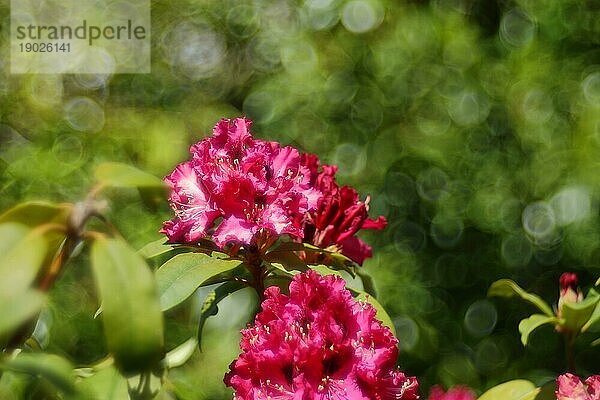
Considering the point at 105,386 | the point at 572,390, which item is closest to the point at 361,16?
the point at 572,390

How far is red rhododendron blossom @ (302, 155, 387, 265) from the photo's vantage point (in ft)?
2.95

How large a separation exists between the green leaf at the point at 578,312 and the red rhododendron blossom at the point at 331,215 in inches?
8.3

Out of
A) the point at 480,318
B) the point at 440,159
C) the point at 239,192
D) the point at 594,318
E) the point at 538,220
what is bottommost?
the point at 480,318

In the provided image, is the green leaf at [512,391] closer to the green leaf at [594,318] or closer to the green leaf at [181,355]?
the green leaf at [594,318]

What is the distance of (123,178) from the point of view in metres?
0.54

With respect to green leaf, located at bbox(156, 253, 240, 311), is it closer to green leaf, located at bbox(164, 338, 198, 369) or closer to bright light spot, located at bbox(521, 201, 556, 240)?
green leaf, located at bbox(164, 338, 198, 369)

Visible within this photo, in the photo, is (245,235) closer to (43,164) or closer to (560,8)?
(43,164)

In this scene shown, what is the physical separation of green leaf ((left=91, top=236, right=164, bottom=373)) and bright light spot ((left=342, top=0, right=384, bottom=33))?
5.69 ft

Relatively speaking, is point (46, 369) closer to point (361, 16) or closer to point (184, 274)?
point (184, 274)

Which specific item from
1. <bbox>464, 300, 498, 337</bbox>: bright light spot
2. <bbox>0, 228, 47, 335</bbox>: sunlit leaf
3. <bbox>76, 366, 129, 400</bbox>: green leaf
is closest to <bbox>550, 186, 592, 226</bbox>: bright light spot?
<bbox>464, 300, 498, 337</bbox>: bright light spot

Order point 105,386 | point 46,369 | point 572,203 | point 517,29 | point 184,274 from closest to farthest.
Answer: point 46,369 → point 105,386 → point 184,274 → point 572,203 → point 517,29

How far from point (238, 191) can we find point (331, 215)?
131mm

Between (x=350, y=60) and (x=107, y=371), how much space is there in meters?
1.56

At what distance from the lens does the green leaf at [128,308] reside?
49cm
